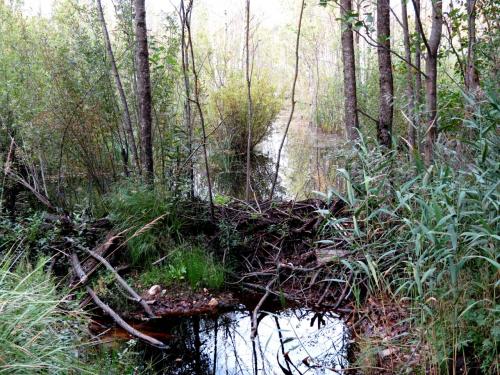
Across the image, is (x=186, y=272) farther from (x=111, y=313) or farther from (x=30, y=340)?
(x=30, y=340)

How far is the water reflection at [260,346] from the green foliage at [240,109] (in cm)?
622

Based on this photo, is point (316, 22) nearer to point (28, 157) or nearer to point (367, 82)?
point (367, 82)

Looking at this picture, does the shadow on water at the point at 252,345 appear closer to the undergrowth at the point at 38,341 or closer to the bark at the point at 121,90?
the undergrowth at the point at 38,341

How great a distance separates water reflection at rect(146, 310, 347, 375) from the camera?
3.28 metres

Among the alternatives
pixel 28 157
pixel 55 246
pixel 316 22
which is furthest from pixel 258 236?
pixel 316 22

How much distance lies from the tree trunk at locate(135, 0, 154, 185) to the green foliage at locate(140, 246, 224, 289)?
900 millimetres

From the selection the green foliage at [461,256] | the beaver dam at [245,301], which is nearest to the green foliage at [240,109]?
the beaver dam at [245,301]

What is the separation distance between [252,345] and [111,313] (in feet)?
3.47

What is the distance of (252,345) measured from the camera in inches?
142

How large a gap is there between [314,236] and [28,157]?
3.21 metres

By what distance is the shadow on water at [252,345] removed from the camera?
129 inches

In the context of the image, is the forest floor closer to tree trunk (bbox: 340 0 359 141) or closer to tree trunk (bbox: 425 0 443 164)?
tree trunk (bbox: 425 0 443 164)

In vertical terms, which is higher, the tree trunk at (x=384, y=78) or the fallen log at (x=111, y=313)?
the tree trunk at (x=384, y=78)

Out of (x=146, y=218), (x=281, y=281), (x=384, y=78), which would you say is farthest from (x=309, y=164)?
(x=146, y=218)
